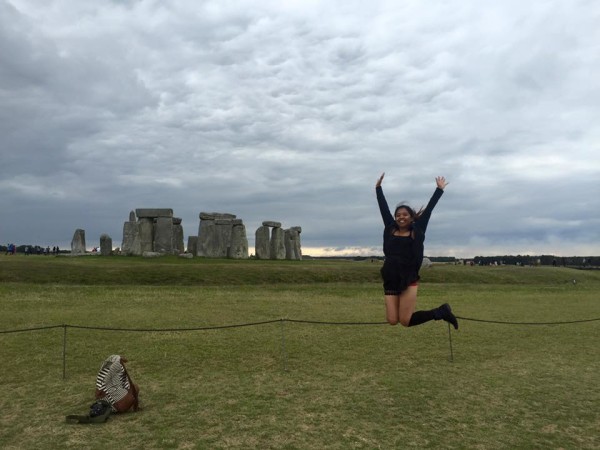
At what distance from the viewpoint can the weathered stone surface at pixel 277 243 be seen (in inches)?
1447

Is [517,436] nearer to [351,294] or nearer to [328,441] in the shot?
[328,441]

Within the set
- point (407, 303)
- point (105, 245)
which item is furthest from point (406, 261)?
point (105, 245)

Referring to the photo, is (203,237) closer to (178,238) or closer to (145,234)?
(178,238)

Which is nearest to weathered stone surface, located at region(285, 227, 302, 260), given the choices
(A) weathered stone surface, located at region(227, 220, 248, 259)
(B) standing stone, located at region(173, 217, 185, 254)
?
(A) weathered stone surface, located at region(227, 220, 248, 259)

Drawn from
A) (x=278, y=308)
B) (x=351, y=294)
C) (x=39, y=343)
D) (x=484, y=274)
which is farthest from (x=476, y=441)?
(x=484, y=274)

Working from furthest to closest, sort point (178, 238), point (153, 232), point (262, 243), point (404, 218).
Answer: point (262, 243) < point (178, 238) < point (153, 232) < point (404, 218)

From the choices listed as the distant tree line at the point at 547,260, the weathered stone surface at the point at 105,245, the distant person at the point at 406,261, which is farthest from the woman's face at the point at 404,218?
the distant tree line at the point at 547,260

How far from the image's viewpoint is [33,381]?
8.76 metres

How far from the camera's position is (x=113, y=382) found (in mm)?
7043

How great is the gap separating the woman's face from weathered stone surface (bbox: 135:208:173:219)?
91.4 feet

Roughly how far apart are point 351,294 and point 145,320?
10.1m

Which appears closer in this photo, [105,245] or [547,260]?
[105,245]

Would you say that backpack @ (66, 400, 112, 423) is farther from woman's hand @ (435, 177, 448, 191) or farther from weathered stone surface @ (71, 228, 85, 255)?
weathered stone surface @ (71, 228, 85, 255)

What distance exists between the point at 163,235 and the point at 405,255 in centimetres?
2837
